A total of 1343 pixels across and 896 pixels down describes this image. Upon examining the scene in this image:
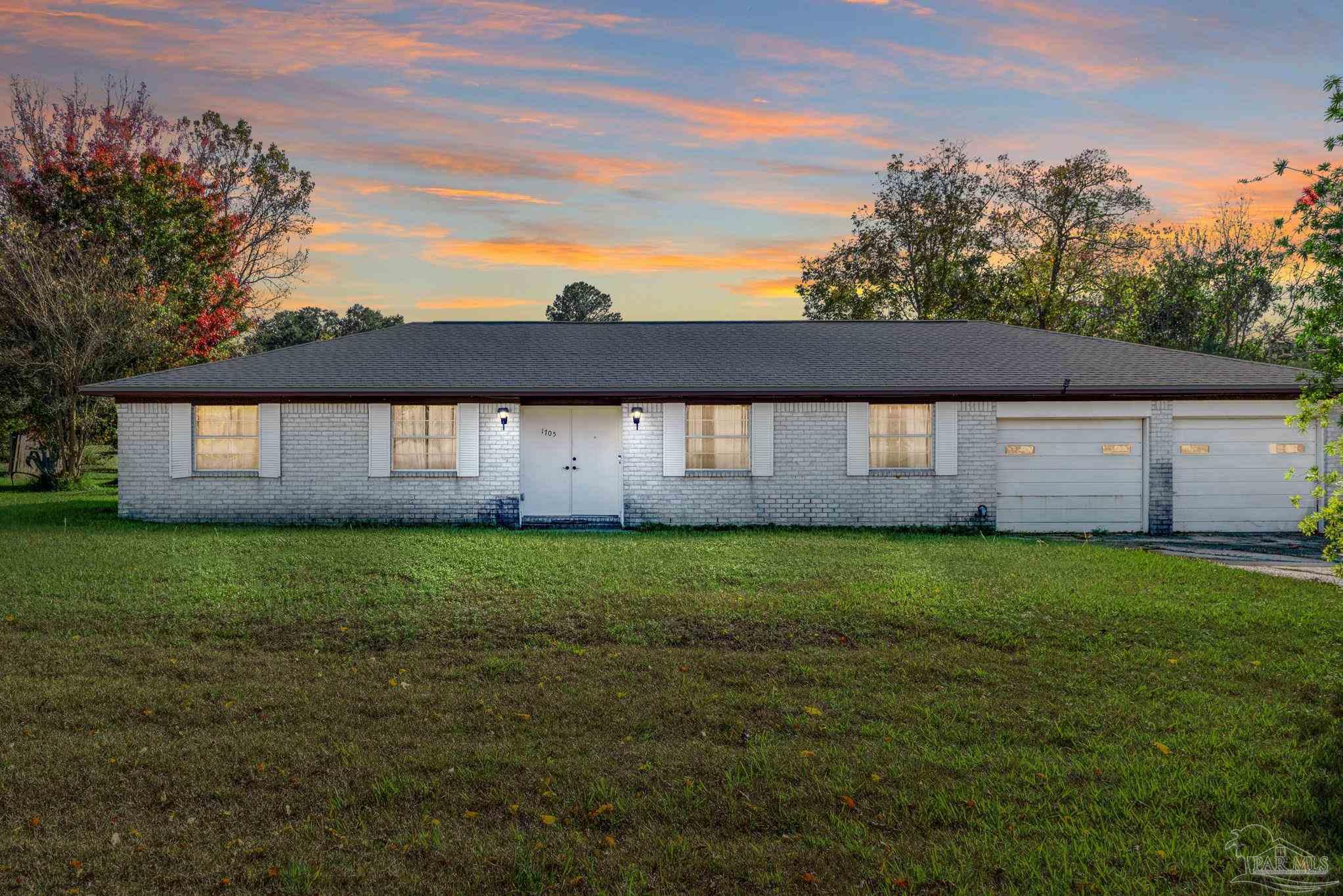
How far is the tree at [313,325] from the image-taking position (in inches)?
1873

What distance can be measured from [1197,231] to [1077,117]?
711 inches

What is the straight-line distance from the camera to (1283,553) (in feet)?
41.7

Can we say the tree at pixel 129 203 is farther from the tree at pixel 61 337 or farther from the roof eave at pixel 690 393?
the roof eave at pixel 690 393

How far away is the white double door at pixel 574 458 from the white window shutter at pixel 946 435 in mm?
5813

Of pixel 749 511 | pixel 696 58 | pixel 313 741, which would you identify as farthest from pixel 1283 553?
pixel 313 741

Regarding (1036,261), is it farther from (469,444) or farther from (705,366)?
(469,444)

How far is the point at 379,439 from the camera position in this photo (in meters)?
15.3

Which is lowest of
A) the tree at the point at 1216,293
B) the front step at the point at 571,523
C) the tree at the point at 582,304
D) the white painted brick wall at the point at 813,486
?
the front step at the point at 571,523

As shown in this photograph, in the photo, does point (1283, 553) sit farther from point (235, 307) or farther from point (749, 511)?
point (235, 307)

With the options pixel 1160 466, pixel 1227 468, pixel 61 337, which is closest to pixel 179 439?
pixel 61 337

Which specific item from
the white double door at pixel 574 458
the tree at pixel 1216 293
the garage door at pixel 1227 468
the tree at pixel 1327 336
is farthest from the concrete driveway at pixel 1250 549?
the tree at pixel 1216 293

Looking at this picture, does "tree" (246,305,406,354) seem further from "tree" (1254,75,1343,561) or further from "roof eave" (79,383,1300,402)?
"tree" (1254,75,1343,561)

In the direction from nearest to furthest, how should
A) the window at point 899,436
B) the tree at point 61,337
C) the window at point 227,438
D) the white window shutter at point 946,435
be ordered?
the white window shutter at point 946,435 < the window at point 227,438 < the window at point 899,436 < the tree at point 61,337

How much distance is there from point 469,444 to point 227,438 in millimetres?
4453
